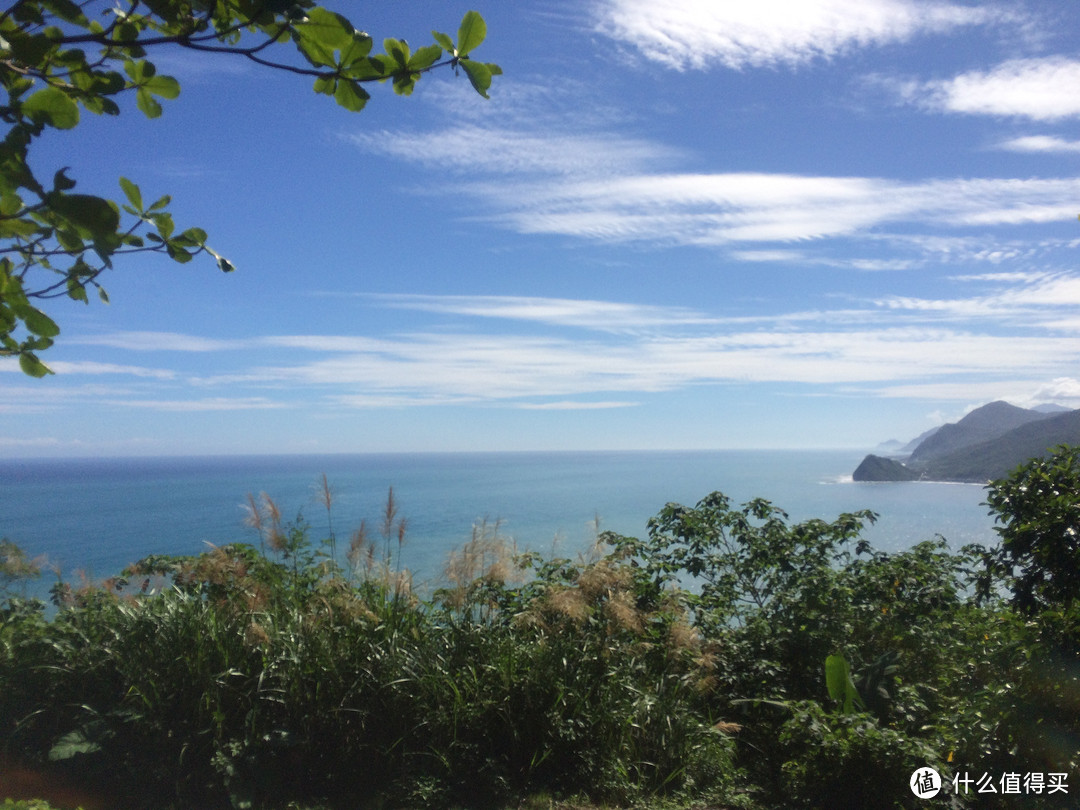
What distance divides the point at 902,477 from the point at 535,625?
14.0 metres

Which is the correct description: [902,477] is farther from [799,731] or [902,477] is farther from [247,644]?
[247,644]

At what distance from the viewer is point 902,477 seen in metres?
15.6

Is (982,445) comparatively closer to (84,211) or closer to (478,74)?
(478,74)

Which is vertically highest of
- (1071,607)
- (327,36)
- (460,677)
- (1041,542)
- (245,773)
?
(327,36)

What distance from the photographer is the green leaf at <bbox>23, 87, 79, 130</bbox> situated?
1333mm

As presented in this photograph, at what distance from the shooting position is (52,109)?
1.36 metres

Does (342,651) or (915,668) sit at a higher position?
(342,651)

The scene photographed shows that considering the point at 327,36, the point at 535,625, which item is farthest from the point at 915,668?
the point at 327,36

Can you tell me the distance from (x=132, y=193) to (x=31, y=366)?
0.60m

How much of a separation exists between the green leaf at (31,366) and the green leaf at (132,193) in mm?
533

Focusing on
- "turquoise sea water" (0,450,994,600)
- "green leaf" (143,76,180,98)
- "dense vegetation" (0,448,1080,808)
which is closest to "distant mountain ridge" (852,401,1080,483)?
"turquoise sea water" (0,450,994,600)

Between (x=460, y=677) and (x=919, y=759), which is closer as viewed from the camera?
(x=919, y=759)

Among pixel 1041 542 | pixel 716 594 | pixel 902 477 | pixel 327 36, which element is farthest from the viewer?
pixel 902 477

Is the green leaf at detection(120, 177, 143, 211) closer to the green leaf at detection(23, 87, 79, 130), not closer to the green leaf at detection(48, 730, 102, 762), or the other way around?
the green leaf at detection(23, 87, 79, 130)
